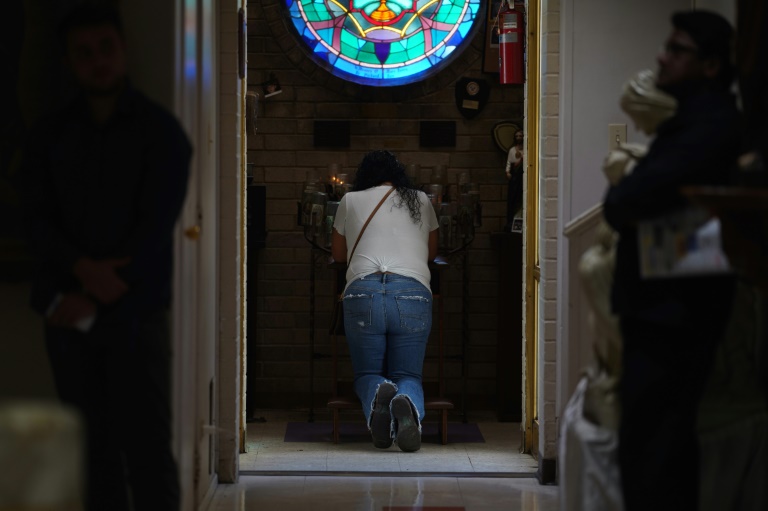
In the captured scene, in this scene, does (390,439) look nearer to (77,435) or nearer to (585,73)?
(585,73)

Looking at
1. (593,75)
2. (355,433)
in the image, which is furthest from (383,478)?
(593,75)

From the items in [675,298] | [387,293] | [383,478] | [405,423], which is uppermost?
[675,298]

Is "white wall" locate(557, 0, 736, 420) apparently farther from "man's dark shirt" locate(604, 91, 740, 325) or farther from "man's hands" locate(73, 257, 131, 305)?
"man's hands" locate(73, 257, 131, 305)

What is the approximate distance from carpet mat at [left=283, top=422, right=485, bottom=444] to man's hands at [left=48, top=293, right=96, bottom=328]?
10.1 feet

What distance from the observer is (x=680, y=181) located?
2781 mm

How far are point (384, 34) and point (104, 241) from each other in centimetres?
418

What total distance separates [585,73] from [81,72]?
2.39 m

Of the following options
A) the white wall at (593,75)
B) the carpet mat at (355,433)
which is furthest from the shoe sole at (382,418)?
the white wall at (593,75)

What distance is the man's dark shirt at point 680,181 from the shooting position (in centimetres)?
279

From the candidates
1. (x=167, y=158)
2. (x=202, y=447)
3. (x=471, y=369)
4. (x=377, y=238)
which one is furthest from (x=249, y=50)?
(x=167, y=158)

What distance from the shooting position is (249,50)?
21.9 feet

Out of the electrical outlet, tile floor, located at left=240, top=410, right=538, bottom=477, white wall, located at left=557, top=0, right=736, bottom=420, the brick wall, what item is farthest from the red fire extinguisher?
tile floor, located at left=240, top=410, right=538, bottom=477

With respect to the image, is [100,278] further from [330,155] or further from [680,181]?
[330,155]

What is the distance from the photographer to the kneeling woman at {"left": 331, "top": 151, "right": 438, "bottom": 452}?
18.1ft
